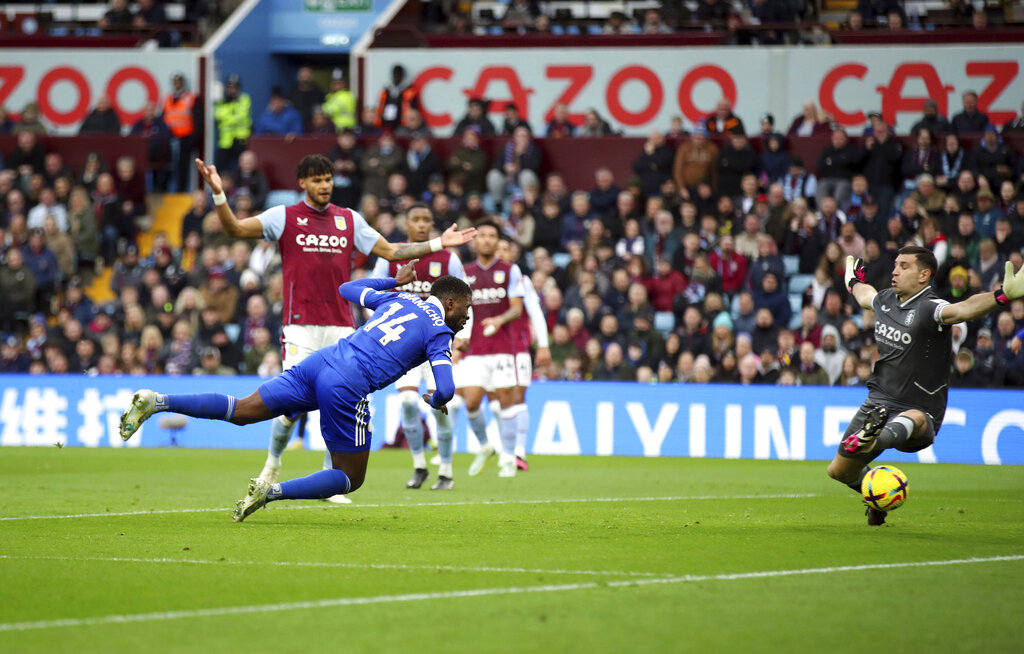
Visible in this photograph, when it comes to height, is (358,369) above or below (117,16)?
below

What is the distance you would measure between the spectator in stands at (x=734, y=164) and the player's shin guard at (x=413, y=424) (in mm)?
10608

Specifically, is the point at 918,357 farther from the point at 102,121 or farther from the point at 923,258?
the point at 102,121

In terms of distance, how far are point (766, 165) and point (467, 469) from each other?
911 cm

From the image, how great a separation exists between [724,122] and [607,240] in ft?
11.2

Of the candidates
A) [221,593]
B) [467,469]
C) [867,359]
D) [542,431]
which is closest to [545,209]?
[542,431]

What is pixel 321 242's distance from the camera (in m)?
11.3

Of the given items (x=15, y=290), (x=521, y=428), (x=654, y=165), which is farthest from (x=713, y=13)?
(x=15, y=290)

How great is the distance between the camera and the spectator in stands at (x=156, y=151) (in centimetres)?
2586

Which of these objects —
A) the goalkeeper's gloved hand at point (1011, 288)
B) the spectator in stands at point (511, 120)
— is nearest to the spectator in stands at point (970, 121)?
the spectator in stands at point (511, 120)

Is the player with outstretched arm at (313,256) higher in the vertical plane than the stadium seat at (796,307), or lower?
higher

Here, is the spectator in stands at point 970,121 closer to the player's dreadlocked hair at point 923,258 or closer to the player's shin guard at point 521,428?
the player's shin guard at point 521,428

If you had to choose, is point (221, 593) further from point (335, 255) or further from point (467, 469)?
point (467, 469)

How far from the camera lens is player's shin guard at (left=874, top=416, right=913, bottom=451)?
30.3 ft

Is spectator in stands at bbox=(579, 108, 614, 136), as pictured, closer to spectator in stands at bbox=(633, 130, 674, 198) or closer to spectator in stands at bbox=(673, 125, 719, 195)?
spectator in stands at bbox=(633, 130, 674, 198)
